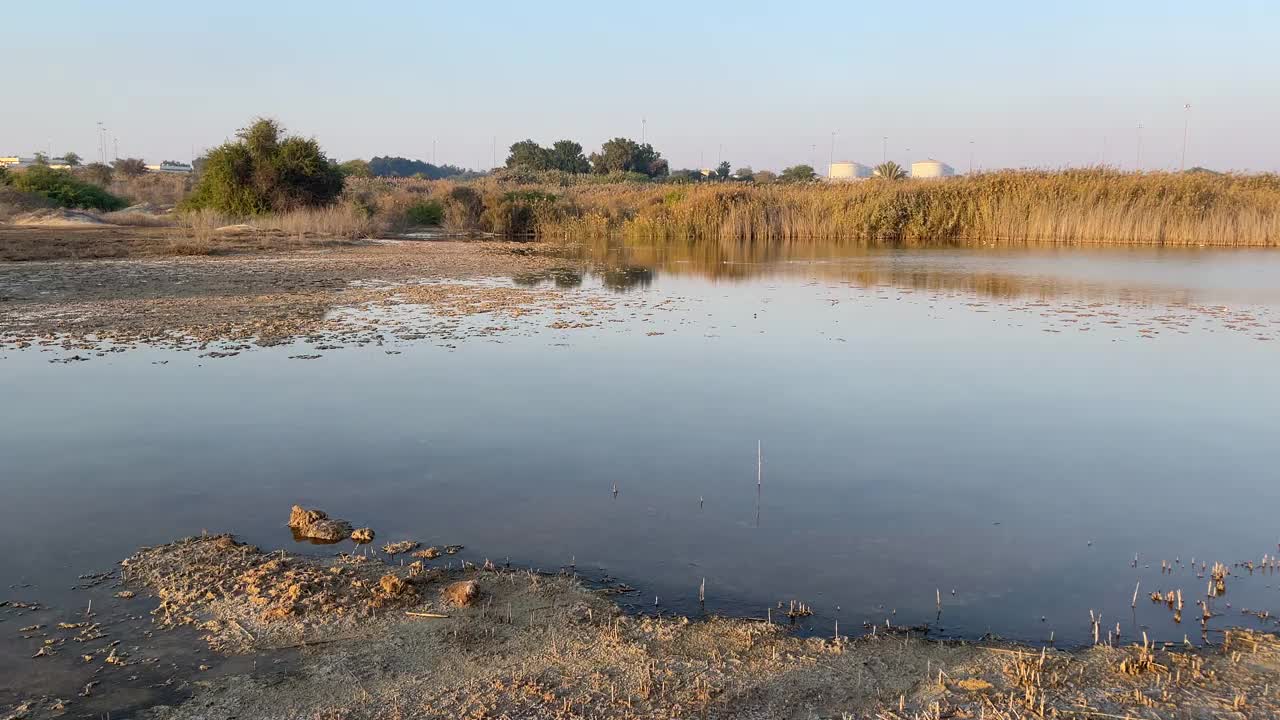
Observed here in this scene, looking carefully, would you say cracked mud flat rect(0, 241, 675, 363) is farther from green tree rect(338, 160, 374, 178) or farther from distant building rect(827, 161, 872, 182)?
distant building rect(827, 161, 872, 182)

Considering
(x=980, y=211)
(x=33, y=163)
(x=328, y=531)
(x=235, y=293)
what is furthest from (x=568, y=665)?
(x=33, y=163)

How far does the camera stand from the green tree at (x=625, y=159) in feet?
269

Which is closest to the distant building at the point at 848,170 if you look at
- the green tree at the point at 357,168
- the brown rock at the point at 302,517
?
the green tree at the point at 357,168

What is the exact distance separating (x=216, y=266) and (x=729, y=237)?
→ 656 inches

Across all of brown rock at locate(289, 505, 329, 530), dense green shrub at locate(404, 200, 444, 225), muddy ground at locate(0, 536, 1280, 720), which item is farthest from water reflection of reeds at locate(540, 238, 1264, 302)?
muddy ground at locate(0, 536, 1280, 720)

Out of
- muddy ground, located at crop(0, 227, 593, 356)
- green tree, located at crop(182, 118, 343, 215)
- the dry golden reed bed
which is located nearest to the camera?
muddy ground, located at crop(0, 227, 593, 356)

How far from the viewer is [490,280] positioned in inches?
657

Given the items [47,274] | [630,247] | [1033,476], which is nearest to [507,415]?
[1033,476]

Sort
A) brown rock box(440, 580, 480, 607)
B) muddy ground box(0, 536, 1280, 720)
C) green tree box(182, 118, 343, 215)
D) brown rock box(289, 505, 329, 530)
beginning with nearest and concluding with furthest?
muddy ground box(0, 536, 1280, 720)
brown rock box(440, 580, 480, 607)
brown rock box(289, 505, 329, 530)
green tree box(182, 118, 343, 215)

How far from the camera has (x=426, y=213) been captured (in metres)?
37.6

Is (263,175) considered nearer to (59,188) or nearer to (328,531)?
(59,188)

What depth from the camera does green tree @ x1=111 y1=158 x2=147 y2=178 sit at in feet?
212

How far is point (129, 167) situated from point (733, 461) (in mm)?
71420

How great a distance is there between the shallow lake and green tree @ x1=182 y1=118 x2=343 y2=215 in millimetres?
25554
